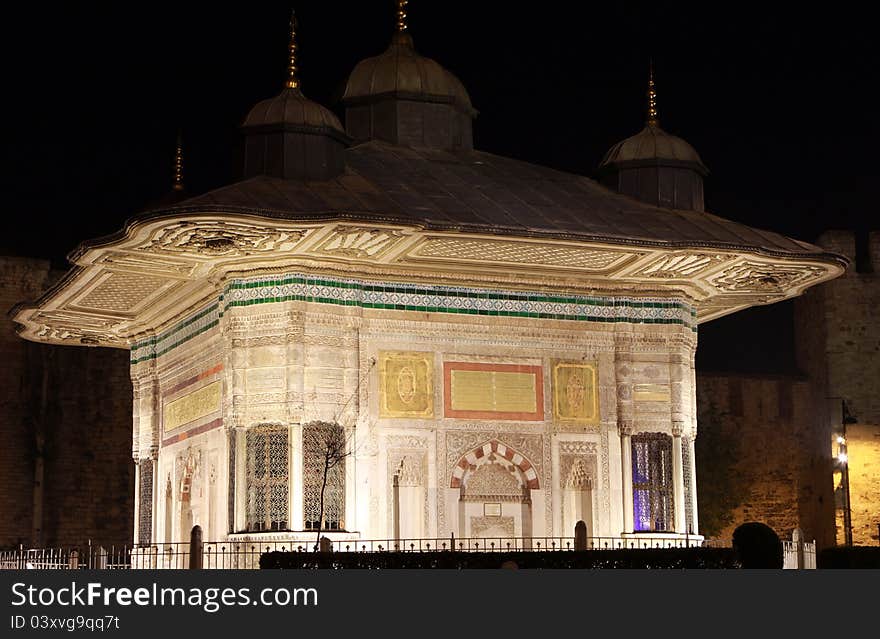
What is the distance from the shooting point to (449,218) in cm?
1703

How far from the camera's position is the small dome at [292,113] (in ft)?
57.4

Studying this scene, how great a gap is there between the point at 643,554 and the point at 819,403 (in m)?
17.2

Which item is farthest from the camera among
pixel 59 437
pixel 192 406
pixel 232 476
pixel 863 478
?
pixel 863 478

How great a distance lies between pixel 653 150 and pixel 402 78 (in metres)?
3.31

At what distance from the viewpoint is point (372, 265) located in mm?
17781

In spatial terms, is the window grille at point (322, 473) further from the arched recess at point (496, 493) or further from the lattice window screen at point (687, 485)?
the lattice window screen at point (687, 485)

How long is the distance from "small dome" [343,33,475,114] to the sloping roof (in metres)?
0.83

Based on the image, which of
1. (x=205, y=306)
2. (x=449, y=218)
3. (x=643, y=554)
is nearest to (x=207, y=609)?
(x=643, y=554)

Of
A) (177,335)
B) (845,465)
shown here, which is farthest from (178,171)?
(845,465)

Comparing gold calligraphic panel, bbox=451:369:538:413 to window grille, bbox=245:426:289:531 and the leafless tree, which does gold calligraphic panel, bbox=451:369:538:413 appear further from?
window grille, bbox=245:426:289:531

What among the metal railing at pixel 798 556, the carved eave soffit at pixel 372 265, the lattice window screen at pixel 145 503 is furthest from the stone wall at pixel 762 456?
the lattice window screen at pixel 145 503

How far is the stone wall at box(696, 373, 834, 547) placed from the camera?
31.6 meters

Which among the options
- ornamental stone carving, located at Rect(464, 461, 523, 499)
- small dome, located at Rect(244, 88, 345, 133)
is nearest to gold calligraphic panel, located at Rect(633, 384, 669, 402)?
ornamental stone carving, located at Rect(464, 461, 523, 499)

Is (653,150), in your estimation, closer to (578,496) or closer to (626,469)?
(626,469)
